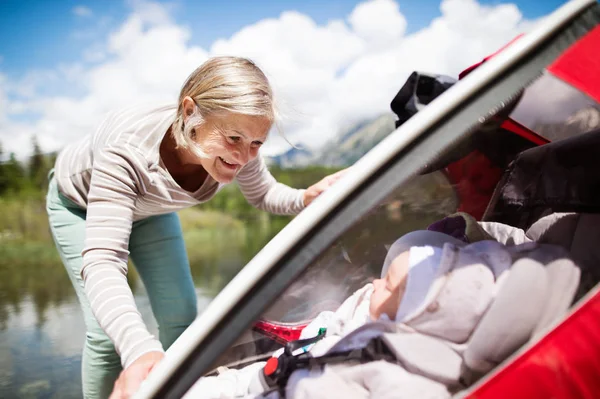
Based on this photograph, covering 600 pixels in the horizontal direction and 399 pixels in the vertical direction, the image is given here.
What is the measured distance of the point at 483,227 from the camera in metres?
0.89

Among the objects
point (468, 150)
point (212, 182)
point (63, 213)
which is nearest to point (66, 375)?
point (63, 213)

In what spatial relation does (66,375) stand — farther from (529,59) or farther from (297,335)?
(529,59)

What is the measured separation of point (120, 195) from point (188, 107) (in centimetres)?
24

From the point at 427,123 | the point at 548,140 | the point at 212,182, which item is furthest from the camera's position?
the point at 212,182

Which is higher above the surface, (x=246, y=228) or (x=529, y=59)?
(x=529, y=59)

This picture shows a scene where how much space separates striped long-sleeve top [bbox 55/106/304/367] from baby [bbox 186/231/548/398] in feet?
0.56

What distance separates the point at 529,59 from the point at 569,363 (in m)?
0.37

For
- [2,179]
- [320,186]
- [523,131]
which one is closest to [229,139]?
[320,186]

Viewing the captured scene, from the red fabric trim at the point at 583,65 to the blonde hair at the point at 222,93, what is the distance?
545 millimetres

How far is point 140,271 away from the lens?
1.29 m

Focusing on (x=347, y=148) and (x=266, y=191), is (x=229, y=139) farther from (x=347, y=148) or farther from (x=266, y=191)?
(x=347, y=148)

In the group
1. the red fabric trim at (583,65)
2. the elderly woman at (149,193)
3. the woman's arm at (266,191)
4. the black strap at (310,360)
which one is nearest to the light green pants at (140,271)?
the elderly woman at (149,193)

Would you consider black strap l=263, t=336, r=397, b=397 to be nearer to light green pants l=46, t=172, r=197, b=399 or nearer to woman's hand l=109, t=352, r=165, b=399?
woman's hand l=109, t=352, r=165, b=399

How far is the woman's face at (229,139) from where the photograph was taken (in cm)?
94
